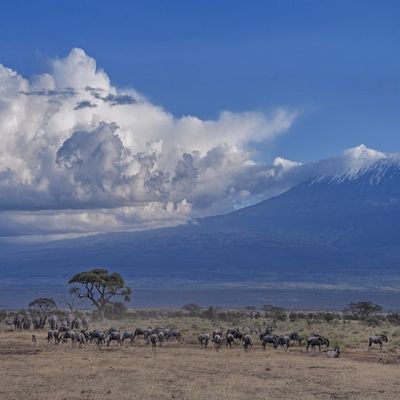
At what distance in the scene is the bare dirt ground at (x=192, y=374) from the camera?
26.6 metres

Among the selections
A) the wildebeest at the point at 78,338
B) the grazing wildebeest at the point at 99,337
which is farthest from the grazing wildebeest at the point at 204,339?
the wildebeest at the point at 78,338

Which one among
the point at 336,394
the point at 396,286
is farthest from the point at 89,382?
the point at 396,286

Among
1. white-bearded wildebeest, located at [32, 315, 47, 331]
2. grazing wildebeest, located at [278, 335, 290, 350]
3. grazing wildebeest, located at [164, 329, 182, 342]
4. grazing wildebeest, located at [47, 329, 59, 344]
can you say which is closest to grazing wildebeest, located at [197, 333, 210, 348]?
grazing wildebeest, located at [164, 329, 182, 342]

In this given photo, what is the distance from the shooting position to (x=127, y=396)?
1016 inches

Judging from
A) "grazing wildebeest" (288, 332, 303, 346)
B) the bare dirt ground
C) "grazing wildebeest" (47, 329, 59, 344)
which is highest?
"grazing wildebeest" (288, 332, 303, 346)

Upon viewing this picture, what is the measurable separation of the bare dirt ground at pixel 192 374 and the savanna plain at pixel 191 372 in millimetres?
27

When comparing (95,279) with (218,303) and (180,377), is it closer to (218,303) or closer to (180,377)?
(180,377)

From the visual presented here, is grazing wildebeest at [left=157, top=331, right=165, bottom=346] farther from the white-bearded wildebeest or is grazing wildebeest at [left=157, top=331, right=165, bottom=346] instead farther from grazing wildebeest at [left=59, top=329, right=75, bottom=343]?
the white-bearded wildebeest

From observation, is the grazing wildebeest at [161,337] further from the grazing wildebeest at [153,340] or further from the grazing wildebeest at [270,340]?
the grazing wildebeest at [270,340]

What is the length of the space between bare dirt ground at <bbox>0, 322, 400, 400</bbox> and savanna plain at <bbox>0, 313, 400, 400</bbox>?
1.1 inches

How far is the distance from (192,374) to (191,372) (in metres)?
0.61

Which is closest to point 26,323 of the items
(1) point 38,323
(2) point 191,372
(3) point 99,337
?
(1) point 38,323

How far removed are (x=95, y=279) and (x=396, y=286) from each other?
13522 centimetres

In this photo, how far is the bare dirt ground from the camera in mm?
26625
